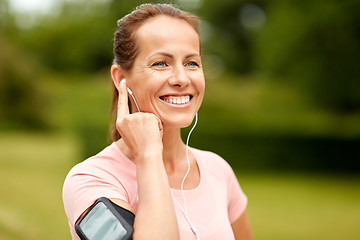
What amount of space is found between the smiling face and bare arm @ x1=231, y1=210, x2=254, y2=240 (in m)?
0.60

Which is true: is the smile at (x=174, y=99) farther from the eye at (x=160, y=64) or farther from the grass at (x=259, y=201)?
the grass at (x=259, y=201)

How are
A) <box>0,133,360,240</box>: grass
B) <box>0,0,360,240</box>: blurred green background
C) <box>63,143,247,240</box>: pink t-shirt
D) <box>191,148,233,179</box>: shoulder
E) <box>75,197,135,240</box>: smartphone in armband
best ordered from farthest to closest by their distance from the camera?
<box>0,0,360,240</box>: blurred green background
<box>0,133,360,240</box>: grass
<box>191,148,233,179</box>: shoulder
<box>63,143,247,240</box>: pink t-shirt
<box>75,197,135,240</box>: smartphone in armband

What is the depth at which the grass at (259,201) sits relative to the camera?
826 centimetres

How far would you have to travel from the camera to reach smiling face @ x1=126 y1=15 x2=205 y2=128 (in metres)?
1.93

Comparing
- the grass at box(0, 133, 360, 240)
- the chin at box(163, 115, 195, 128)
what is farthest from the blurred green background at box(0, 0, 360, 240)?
the chin at box(163, 115, 195, 128)

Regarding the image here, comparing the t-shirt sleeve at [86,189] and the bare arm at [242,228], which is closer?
the t-shirt sleeve at [86,189]

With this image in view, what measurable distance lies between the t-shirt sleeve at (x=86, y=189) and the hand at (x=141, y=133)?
0.14 metres

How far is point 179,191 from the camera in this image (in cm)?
199

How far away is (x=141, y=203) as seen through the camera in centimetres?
168

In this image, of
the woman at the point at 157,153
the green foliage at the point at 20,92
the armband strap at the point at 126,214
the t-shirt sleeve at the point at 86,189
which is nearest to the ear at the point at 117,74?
the woman at the point at 157,153

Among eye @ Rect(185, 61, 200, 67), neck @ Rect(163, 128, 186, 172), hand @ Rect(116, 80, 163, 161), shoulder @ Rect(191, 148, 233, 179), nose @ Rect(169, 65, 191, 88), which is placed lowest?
shoulder @ Rect(191, 148, 233, 179)

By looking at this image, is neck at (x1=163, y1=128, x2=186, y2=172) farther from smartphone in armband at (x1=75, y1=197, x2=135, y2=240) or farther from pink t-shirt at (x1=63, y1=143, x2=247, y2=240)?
smartphone in armband at (x1=75, y1=197, x2=135, y2=240)

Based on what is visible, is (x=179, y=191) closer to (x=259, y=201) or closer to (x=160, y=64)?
(x=160, y=64)

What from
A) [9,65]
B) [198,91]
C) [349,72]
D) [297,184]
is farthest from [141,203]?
[9,65]
